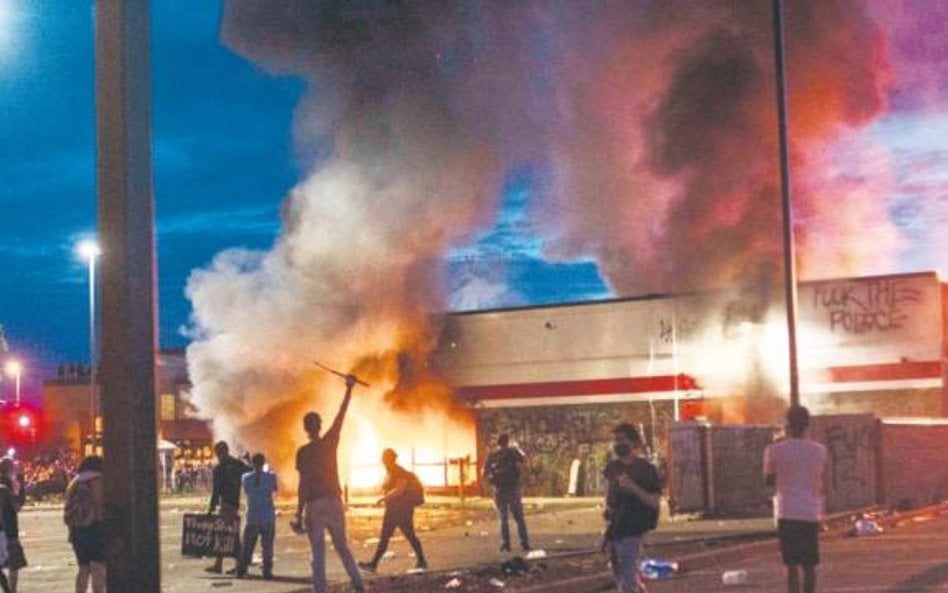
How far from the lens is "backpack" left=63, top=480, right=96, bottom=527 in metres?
12.9

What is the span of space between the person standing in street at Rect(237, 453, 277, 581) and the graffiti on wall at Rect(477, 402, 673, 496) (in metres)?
20.5

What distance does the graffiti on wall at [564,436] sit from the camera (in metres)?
38.0

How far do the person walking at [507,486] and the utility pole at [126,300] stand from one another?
1275 cm

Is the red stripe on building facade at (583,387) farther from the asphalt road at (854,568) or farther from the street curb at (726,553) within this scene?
the asphalt road at (854,568)

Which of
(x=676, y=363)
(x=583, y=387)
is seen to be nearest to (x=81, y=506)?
(x=676, y=363)

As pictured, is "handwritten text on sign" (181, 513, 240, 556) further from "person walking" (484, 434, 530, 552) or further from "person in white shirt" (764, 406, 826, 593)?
"person in white shirt" (764, 406, 826, 593)

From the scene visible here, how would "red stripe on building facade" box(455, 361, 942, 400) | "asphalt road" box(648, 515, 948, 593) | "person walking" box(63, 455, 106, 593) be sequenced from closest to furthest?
"person walking" box(63, 455, 106, 593), "asphalt road" box(648, 515, 948, 593), "red stripe on building facade" box(455, 361, 942, 400)

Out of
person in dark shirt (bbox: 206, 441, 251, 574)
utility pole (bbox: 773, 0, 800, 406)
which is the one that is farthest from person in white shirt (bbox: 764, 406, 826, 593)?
utility pole (bbox: 773, 0, 800, 406)

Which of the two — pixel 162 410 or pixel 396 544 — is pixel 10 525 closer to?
pixel 396 544

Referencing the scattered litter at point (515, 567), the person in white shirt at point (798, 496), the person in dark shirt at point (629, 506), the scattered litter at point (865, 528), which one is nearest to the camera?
the person in white shirt at point (798, 496)

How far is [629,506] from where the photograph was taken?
11312 millimetres

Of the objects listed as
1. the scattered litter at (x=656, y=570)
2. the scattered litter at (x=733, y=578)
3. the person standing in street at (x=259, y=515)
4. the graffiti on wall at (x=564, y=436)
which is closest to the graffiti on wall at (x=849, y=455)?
the scattered litter at (x=656, y=570)

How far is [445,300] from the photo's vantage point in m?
41.5

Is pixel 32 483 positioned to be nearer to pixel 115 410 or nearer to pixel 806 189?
pixel 806 189
